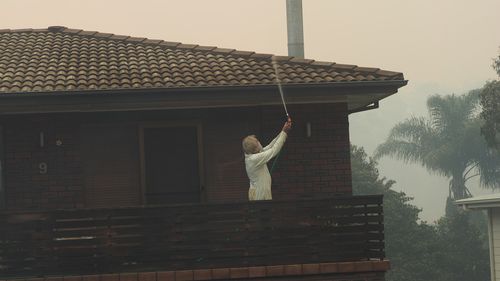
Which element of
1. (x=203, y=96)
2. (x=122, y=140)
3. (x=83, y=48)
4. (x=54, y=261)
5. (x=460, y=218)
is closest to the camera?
(x=54, y=261)

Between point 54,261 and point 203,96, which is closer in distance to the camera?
point 54,261

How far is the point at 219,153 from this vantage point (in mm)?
18234

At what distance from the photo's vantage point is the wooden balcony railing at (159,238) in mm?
15562

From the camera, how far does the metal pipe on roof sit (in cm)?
2444

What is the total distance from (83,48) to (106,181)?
3299 millimetres

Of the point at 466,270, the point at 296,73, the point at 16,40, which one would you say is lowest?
the point at 466,270

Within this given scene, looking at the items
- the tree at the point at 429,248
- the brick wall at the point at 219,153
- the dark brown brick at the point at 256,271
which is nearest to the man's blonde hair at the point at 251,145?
the dark brown brick at the point at 256,271

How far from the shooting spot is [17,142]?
Result: 58.6ft

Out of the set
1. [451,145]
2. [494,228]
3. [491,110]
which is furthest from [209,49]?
[451,145]

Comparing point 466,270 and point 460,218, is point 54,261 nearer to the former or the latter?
point 466,270

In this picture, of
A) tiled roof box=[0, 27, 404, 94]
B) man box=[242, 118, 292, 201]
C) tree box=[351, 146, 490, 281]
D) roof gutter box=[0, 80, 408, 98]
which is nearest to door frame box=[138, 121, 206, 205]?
tiled roof box=[0, 27, 404, 94]

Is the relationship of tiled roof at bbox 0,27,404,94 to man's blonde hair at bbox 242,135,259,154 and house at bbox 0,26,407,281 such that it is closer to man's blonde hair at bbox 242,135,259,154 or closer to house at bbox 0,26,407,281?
house at bbox 0,26,407,281

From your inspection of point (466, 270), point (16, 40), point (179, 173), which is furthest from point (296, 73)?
point (466, 270)

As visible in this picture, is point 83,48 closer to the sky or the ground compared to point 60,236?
closer to the sky
